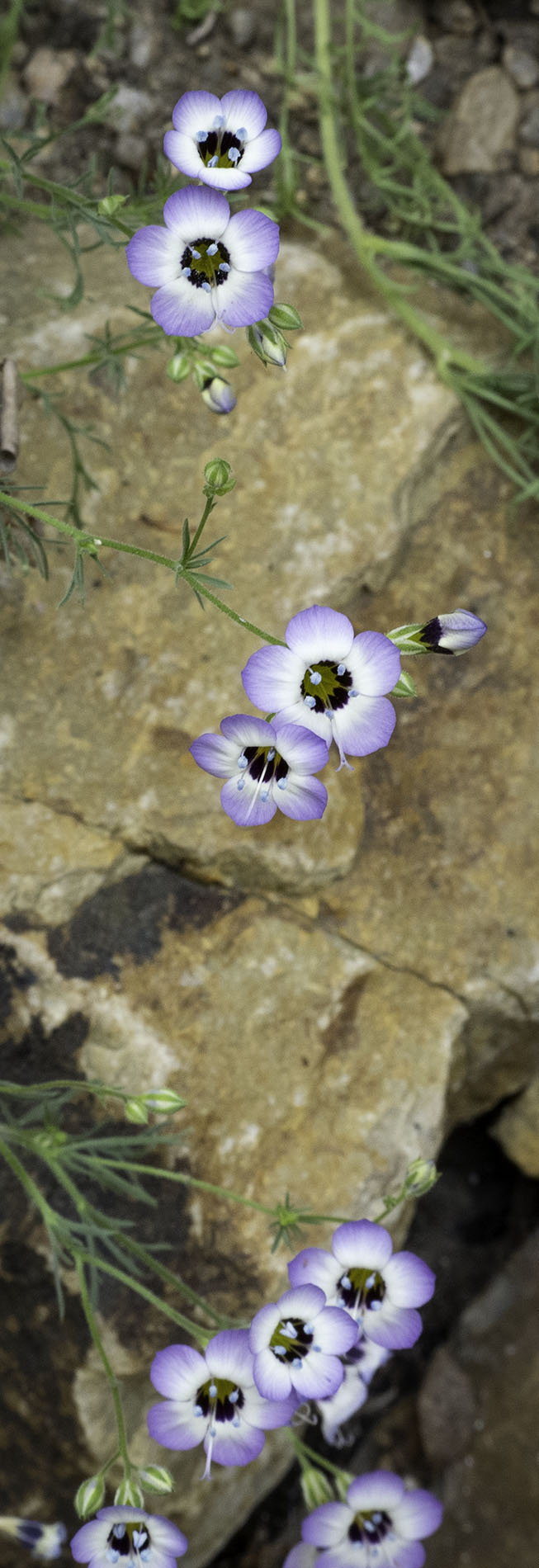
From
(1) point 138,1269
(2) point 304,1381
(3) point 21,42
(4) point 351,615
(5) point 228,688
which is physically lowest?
(1) point 138,1269

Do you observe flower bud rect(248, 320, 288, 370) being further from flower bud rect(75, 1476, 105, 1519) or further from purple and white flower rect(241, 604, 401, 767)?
flower bud rect(75, 1476, 105, 1519)

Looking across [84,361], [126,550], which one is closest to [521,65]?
[84,361]

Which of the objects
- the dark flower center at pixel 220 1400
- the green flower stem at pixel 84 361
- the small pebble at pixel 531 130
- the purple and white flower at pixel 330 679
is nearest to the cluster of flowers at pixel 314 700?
the purple and white flower at pixel 330 679

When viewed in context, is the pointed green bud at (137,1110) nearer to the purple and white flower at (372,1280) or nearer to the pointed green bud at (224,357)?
the purple and white flower at (372,1280)

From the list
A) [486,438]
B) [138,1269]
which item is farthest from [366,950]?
[486,438]

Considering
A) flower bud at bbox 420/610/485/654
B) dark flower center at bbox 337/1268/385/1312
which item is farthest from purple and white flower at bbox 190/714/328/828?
dark flower center at bbox 337/1268/385/1312

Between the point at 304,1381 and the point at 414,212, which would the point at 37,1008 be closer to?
the point at 304,1381
